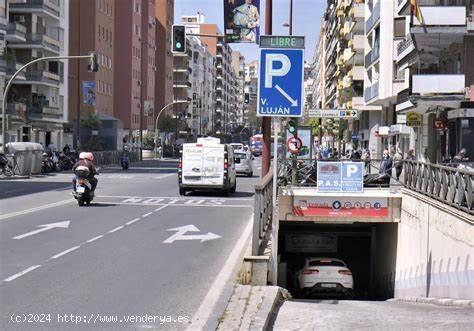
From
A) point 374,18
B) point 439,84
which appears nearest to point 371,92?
point 374,18

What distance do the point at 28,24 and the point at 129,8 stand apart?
3394 centimetres

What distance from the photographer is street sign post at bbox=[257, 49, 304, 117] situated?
10.5 meters

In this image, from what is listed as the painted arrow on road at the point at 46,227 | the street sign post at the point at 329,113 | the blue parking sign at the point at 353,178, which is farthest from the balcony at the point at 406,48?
the painted arrow on road at the point at 46,227

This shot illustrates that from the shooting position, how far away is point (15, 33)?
62.0 meters

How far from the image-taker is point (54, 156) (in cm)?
4722

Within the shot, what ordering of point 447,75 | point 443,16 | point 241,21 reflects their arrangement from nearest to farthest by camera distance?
point 241,21 → point 447,75 → point 443,16

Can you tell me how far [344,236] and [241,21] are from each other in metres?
10.7

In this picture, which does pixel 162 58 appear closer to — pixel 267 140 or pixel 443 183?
pixel 267 140

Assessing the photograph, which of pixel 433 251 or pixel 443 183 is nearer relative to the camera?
pixel 443 183

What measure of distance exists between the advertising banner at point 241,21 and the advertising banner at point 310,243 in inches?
381

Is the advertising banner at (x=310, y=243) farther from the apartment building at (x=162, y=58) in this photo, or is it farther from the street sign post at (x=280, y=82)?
the apartment building at (x=162, y=58)

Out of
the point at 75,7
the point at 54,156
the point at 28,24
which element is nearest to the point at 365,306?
the point at 54,156

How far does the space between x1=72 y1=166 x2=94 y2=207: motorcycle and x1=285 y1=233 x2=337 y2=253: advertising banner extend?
7380 mm

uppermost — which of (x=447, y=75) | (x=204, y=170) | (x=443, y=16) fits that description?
(x=443, y=16)
